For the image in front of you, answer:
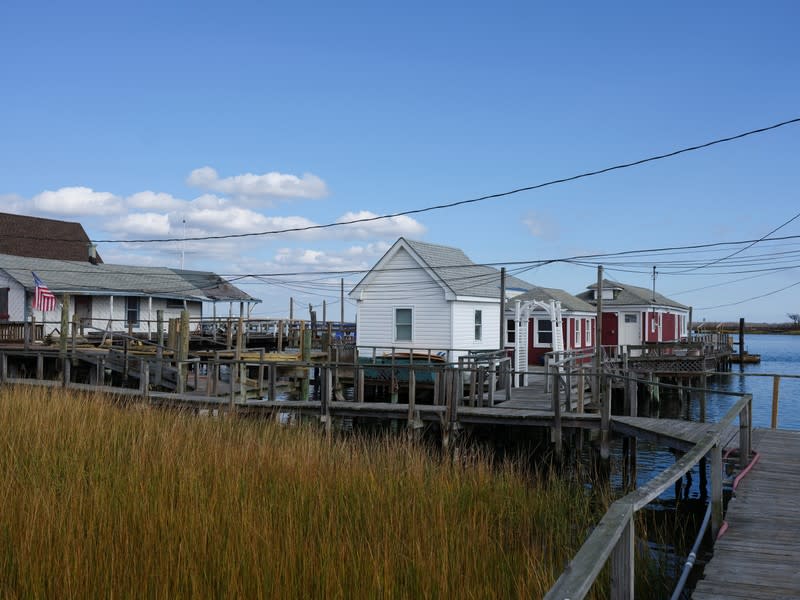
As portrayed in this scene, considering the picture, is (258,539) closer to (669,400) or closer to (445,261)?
(445,261)

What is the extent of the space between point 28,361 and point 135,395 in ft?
54.4

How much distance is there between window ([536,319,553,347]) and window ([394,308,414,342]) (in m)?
11.5

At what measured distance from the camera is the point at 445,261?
32.5 metres

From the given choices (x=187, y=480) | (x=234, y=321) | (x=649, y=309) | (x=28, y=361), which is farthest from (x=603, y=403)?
(x=649, y=309)

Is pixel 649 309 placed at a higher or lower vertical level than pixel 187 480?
higher

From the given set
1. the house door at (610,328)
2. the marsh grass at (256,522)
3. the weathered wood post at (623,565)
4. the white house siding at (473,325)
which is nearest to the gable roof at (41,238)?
the white house siding at (473,325)

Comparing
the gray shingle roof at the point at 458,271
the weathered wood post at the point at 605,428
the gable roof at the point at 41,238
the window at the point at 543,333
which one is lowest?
the weathered wood post at the point at 605,428

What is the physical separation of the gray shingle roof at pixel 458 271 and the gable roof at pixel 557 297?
3590 mm

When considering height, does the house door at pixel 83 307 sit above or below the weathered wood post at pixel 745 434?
above

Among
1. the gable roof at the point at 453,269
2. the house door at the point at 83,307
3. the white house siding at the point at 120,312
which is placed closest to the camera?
the gable roof at the point at 453,269

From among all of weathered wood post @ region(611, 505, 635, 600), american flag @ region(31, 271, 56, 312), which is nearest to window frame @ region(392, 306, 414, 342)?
american flag @ region(31, 271, 56, 312)

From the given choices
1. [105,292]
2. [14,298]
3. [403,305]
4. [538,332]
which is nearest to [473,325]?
[403,305]

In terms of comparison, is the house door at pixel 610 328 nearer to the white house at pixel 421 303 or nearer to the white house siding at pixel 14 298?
the white house at pixel 421 303

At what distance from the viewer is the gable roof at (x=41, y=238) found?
52969 mm
